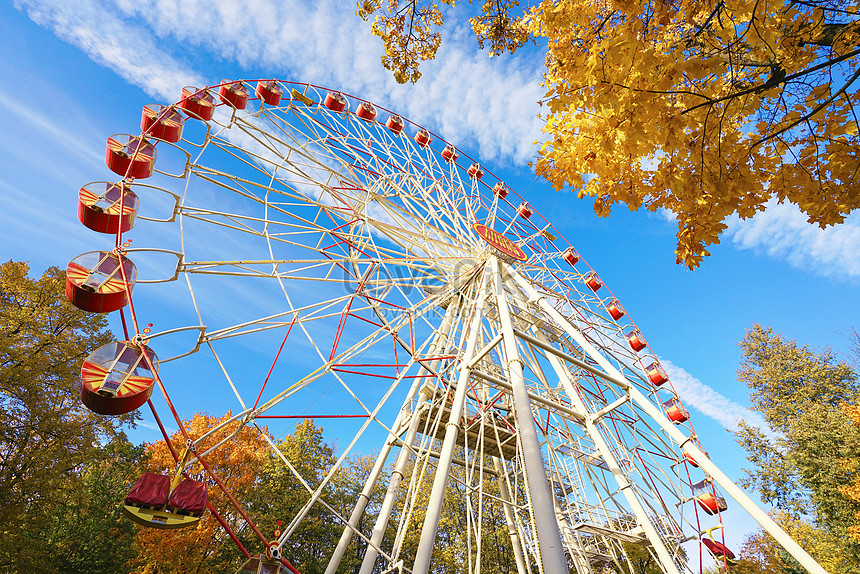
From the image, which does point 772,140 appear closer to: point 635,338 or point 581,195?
point 581,195

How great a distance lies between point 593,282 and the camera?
44.8 feet

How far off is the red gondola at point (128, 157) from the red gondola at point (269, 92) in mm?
3179

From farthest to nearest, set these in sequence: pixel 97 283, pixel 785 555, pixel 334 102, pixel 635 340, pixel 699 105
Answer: pixel 785 555 → pixel 635 340 → pixel 334 102 → pixel 97 283 → pixel 699 105

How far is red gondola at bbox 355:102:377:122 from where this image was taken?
12.0 metres

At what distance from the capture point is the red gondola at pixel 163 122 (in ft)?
23.8

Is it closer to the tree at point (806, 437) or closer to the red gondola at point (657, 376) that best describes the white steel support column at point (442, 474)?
the red gondola at point (657, 376)

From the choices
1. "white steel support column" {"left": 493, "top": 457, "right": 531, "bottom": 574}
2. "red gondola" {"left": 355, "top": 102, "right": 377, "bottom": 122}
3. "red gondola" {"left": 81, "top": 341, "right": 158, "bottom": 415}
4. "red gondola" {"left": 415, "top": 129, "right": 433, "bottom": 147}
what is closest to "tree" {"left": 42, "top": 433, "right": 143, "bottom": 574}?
"red gondola" {"left": 81, "top": 341, "right": 158, "bottom": 415}

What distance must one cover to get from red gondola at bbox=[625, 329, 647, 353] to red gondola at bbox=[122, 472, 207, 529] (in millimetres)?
10802

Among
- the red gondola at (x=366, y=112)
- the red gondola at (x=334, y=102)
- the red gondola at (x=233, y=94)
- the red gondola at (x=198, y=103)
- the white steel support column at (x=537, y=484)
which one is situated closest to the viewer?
the white steel support column at (x=537, y=484)

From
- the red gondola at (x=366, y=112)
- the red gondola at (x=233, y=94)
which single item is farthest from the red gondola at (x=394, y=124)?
the red gondola at (x=233, y=94)

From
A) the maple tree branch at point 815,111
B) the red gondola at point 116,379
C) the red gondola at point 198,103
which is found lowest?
the red gondola at point 116,379

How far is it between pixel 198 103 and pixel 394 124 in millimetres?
6279

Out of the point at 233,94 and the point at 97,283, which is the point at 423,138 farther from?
the point at 97,283

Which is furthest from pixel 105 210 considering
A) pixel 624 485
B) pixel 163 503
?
pixel 624 485
